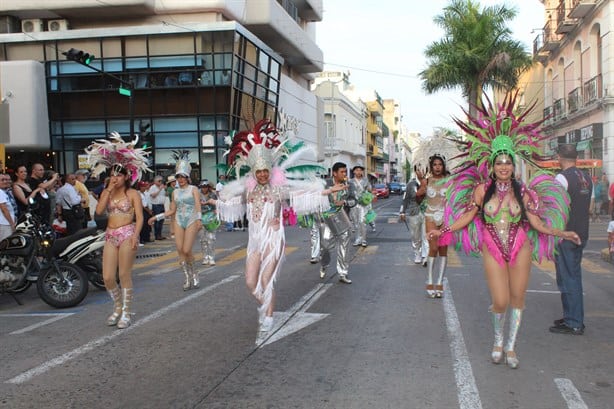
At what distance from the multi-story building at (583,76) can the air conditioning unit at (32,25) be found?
2421cm

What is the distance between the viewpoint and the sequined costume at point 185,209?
30.5 feet

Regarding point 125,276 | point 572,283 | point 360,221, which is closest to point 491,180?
point 572,283

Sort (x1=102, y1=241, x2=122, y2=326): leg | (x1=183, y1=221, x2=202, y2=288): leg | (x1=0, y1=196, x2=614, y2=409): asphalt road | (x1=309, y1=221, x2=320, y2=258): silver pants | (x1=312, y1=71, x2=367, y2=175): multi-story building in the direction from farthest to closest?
Answer: (x1=312, y1=71, x2=367, y2=175): multi-story building → (x1=309, y1=221, x2=320, y2=258): silver pants → (x1=183, y1=221, x2=202, y2=288): leg → (x1=102, y1=241, x2=122, y2=326): leg → (x1=0, y1=196, x2=614, y2=409): asphalt road

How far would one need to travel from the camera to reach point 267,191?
6531 mm

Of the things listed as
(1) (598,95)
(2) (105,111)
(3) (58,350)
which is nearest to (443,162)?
(3) (58,350)

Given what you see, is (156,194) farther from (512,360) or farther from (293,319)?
(512,360)

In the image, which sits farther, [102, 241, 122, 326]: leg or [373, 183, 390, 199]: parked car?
[373, 183, 390, 199]: parked car

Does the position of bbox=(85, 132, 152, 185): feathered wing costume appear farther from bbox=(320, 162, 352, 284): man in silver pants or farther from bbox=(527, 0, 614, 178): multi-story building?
bbox=(527, 0, 614, 178): multi-story building

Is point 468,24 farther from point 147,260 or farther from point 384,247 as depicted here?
point 147,260

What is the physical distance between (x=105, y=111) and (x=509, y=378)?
92.3 ft

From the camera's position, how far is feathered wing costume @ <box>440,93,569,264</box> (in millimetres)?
5309

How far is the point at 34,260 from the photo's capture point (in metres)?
8.68

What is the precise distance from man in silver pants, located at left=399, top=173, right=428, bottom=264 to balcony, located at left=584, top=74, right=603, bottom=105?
57.0ft

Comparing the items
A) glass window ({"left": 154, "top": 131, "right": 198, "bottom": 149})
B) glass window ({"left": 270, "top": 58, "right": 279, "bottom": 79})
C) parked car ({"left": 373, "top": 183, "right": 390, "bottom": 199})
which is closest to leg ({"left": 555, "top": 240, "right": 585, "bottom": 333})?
parked car ({"left": 373, "top": 183, "right": 390, "bottom": 199})
